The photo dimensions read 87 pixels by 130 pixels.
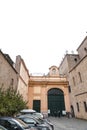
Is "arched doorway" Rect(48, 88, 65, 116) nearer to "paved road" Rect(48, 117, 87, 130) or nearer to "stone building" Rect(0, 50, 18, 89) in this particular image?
"paved road" Rect(48, 117, 87, 130)

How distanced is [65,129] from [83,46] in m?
20.5

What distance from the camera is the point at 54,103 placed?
3291 centimetres

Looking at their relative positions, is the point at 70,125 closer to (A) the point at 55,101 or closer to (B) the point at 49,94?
(A) the point at 55,101

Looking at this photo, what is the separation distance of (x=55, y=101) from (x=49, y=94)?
199 centimetres

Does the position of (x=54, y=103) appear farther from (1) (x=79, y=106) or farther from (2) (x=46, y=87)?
(1) (x=79, y=106)

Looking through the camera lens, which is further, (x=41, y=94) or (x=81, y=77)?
(x=41, y=94)

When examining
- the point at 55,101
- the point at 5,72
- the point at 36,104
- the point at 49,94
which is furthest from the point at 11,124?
the point at 49,94

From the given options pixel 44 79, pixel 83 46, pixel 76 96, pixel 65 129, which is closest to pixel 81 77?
pixel 76 96

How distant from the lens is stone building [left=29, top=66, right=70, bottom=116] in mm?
32378

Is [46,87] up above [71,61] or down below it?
below

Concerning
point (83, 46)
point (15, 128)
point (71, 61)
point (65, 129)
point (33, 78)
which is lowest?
point (65, 129)

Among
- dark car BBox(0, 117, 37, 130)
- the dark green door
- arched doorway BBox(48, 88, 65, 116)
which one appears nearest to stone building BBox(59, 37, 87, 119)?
arched doorway BBox(48, 88, 65, 116)

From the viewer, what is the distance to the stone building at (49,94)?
32.4 meters

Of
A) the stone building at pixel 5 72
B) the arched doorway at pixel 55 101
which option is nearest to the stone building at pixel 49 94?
the arched doorway at pixel 55 101
